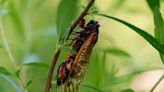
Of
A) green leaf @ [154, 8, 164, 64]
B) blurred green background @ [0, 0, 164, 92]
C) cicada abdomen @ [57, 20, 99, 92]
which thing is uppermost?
green leaf @ [154, 8, 164, 64]

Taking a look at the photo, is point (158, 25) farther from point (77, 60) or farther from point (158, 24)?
point (77, 60)

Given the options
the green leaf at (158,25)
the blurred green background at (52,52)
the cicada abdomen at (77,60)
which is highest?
the green leaf at (158,25)

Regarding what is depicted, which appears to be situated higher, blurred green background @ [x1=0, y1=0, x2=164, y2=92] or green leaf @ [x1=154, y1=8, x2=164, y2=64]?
green leaf @ [x1=154, y1=8, x2=164, y2=64]

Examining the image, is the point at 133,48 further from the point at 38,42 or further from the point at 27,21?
the point at 27,21

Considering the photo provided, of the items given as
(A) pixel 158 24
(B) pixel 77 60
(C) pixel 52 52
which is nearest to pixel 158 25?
(A) pixel 158 24

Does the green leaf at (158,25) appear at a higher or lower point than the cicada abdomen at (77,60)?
higher
